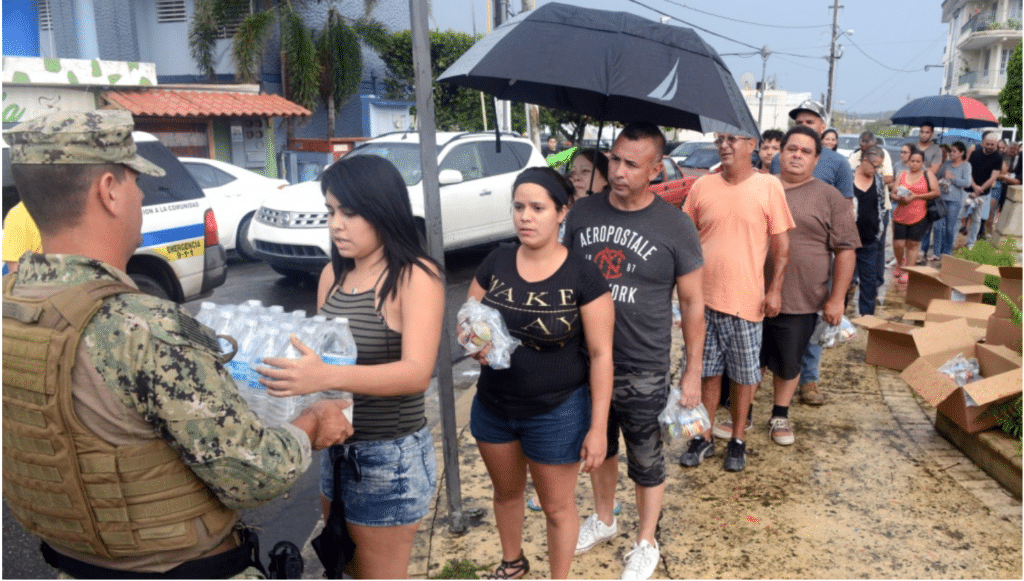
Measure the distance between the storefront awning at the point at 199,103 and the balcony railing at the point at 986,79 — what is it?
48810mm

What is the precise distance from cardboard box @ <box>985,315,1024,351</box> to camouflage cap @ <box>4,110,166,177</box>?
15.5 ft

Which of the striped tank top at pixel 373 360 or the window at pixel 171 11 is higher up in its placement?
the window at pixel 171 11

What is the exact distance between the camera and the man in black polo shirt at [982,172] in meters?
11.8

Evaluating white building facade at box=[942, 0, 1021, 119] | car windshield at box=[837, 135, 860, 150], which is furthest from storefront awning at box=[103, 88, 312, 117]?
white building facade at box=[942, 0, 1021, 119]

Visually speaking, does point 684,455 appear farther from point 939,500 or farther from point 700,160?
point 700,160

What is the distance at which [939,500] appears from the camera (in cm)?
373

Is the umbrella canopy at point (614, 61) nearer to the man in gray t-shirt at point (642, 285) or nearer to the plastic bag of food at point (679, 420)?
the man in gray t-shirt at point (642, 285)

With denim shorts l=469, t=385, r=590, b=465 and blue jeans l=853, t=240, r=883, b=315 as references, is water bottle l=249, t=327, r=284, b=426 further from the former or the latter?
blue jeans l=853, t=240, r=883, b=315

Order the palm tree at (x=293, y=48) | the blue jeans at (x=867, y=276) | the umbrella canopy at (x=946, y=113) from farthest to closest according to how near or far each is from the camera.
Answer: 1. the palm tree at (x=293, y=48)
2. the umbrella canopy at (x=946, y=113)
3. the blue jeans at (x=867, y=276)

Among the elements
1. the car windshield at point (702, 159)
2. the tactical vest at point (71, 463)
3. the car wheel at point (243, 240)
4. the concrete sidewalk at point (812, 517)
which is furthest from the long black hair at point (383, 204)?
the car windshield at point (702, 159)

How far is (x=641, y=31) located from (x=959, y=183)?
9.54 metres

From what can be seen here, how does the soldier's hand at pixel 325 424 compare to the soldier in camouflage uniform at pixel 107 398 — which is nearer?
the soldier in camouflage uniform at pixel 107 398

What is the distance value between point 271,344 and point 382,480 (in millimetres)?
607

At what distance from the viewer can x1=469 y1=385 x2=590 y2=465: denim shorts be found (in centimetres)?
272
